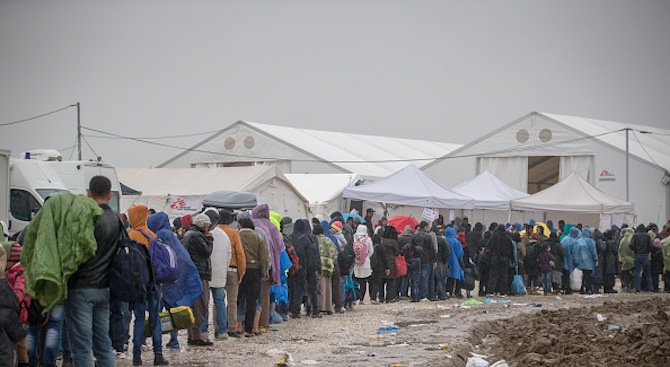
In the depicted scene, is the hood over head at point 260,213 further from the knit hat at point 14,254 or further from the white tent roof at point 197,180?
the white tent roof at point 197,180

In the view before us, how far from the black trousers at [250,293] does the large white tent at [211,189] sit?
16557mm

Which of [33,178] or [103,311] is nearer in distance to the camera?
[103,311]

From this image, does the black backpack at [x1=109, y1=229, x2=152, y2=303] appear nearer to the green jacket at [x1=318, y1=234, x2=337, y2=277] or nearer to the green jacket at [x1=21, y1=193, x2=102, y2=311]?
the green jacket at [x1=21, y1=193, x2=102, y2=311]

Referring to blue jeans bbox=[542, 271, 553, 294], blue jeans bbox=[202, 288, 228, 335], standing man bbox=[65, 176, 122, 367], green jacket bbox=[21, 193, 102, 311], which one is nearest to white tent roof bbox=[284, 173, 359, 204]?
blue jeans bbox=[542, 271, 553, 294]

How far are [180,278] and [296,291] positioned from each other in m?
5.55

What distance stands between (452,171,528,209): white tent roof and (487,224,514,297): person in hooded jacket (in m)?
10.7

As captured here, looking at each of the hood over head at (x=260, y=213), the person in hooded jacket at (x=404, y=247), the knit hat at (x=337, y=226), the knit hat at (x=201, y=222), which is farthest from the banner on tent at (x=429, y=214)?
the knit hat at (x=201, y=222)

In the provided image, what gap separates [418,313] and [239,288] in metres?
5.24

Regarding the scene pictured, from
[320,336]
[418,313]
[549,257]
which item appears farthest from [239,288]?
[549,257]

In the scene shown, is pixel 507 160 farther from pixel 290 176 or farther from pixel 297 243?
pixel 297 243

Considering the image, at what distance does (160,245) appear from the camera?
36.8ft

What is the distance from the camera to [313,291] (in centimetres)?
1817

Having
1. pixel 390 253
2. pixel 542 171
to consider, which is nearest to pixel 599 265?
pixel 390 253

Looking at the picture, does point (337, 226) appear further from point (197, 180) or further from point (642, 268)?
point (197, 180)
